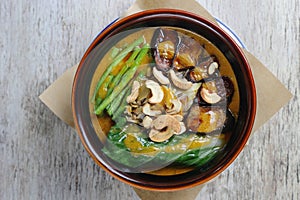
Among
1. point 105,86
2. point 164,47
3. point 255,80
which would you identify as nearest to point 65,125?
point 105,86

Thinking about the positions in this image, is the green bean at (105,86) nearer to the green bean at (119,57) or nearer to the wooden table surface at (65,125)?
the green bean at (119,57)

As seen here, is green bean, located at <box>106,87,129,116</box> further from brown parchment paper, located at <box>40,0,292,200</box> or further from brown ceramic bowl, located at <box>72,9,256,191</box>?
brown parchment paper, located at <box>40,0,292,200</box>

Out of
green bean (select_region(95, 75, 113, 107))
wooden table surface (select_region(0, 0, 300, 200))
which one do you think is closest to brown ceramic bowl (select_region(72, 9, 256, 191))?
green bean (select_region(95, 75, 113, 107))

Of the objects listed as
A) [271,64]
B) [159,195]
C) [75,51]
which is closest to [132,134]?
[159,195]

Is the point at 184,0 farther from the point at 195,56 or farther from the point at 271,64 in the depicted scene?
the point at 271,64

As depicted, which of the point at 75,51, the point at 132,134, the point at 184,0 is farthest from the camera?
the point at 75,51

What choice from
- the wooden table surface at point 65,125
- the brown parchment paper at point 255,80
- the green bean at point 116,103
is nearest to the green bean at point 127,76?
the green bean at point 116,103

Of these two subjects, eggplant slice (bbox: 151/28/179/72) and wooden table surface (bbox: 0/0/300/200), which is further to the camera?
wooden table surface (bbox: 0/0/300/200)
